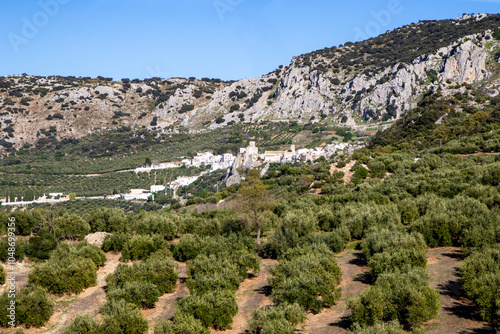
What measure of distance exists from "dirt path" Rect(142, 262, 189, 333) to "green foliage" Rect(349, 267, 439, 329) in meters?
7.99

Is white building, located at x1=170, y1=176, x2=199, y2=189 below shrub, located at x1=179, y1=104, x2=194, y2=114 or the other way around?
below

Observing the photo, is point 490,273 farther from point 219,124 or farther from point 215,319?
point 219,124

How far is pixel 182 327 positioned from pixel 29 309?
738 cm

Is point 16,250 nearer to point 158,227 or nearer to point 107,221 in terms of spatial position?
point 107,221

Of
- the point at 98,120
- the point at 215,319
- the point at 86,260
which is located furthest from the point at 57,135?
the point at 215,319

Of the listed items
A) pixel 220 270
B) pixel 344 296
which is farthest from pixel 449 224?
pixel 220 270

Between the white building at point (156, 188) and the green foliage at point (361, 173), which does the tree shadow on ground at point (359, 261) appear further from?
the white building at point (156, 188)

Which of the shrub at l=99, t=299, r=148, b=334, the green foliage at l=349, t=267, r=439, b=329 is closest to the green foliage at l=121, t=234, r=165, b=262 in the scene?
the shrub at l=99, t=299, r=148, b=334

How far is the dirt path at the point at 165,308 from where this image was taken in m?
16.8

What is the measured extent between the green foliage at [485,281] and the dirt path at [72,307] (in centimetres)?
1483

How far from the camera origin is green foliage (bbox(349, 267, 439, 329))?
12109 millimetres

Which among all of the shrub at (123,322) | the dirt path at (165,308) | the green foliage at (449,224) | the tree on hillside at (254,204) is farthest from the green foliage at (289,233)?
the shrub at (123,322)

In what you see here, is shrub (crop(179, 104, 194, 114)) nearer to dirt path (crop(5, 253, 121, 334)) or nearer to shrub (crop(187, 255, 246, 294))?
dirt path (crop(5, 253, 121, 334))

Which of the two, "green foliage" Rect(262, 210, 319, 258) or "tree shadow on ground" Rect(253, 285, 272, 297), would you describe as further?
"green foliage" Rect(262, 210, 319, 258)
